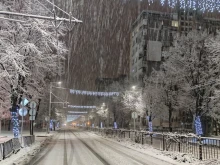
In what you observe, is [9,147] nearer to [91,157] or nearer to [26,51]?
[91,157]

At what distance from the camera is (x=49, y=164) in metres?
14.1

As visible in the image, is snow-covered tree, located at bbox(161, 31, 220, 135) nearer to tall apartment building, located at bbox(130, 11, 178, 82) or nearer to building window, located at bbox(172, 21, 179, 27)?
tall apartment building, located at bbox(130, 11, 178, 82)

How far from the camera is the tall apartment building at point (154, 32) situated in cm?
10331

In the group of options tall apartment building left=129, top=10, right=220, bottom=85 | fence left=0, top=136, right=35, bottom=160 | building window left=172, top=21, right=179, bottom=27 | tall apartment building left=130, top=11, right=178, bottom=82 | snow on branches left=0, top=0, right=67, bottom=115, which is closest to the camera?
fence left=0, top=136, right=35, bottom=160

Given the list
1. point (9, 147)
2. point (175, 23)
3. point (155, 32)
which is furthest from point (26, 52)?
point (175, 23)

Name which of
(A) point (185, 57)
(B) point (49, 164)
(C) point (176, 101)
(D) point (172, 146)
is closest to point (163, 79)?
(C) point (176, 101)

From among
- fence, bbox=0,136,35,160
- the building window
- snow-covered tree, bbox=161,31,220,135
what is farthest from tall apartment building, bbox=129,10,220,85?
fence, bbox=0,136,35,160

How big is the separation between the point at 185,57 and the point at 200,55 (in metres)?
1.59

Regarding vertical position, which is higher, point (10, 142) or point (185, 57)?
point (185, 57)

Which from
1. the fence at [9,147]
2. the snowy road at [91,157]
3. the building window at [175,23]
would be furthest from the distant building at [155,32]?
the fence at [9,147]

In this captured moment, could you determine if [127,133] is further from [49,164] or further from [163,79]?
[49,164]

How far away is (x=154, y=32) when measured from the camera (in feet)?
358

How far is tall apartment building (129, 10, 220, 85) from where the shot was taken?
103 meters

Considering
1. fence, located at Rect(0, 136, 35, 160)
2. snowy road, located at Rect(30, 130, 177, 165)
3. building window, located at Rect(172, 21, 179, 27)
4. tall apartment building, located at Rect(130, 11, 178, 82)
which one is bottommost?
snowy road, located at Rect(30, 130, 177, 165)
